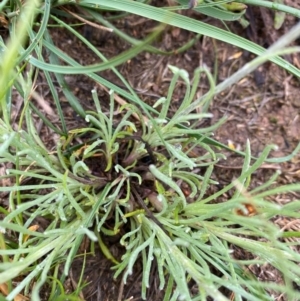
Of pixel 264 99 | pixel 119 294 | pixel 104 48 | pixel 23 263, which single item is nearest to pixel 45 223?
pixel 119 294

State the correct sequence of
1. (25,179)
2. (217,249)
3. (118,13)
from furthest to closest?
(118,13)
(25,179)
(217,249)

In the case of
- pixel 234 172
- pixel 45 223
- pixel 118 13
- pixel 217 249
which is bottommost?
pixel 45 223

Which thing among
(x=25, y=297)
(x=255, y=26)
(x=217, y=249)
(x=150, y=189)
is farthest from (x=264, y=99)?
(x=25, y=297)

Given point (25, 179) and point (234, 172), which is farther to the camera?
point (234, 172)

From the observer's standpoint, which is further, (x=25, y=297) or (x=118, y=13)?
(x=118, y=13)

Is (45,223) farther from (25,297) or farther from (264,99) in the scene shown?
(264,99)

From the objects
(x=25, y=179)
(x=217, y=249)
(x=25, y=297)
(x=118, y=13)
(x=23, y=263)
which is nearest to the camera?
(x=23, y=263)

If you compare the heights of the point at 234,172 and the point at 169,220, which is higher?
the point at 234,172

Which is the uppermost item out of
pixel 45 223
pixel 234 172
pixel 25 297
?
pixel 234 172

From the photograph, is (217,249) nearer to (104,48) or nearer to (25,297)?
(25,297)
